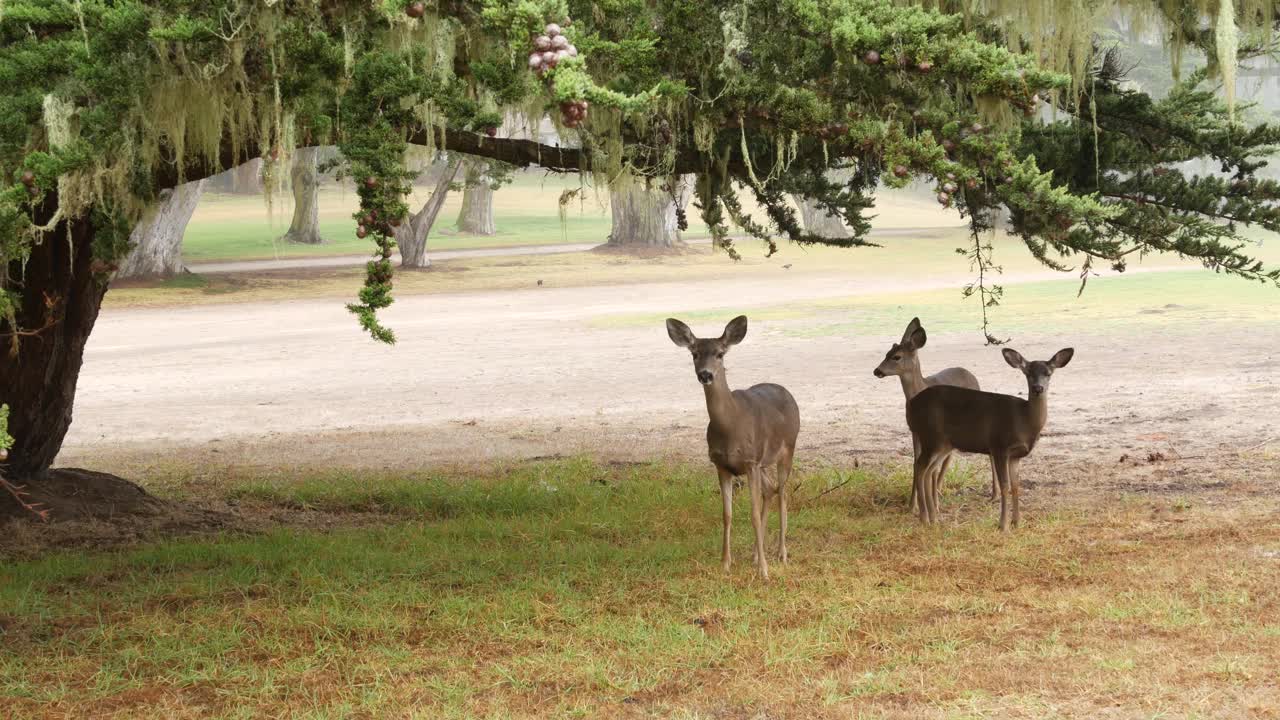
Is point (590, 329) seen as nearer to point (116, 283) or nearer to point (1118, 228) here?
point (116, 283)

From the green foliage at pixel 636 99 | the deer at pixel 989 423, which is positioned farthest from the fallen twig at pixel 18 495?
the deer at pixel 989 423

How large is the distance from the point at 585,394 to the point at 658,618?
9709 mm

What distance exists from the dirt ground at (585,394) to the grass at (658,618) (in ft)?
6.48

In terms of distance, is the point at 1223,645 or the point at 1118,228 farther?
the point at 1118,228

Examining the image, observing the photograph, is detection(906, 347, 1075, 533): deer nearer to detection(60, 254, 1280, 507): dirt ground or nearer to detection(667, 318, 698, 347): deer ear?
detection(60, 254, 1280, 507): dirt ground

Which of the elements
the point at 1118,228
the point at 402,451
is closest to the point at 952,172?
the point at 1118,228

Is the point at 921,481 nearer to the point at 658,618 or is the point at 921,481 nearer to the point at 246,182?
the point at 658,618

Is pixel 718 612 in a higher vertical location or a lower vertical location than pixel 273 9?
lower

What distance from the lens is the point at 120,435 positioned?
15.1 metres

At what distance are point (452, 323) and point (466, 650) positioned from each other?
19503 millimetres

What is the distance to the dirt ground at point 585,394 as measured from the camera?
1290 cm

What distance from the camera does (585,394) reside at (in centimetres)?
1720

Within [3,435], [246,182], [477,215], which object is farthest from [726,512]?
[246,182]

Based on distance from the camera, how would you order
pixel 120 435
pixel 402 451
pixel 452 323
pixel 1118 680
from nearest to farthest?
pixel 1118 680 → pixel 402 451 → pixel 120 435 → pixel 452 323
